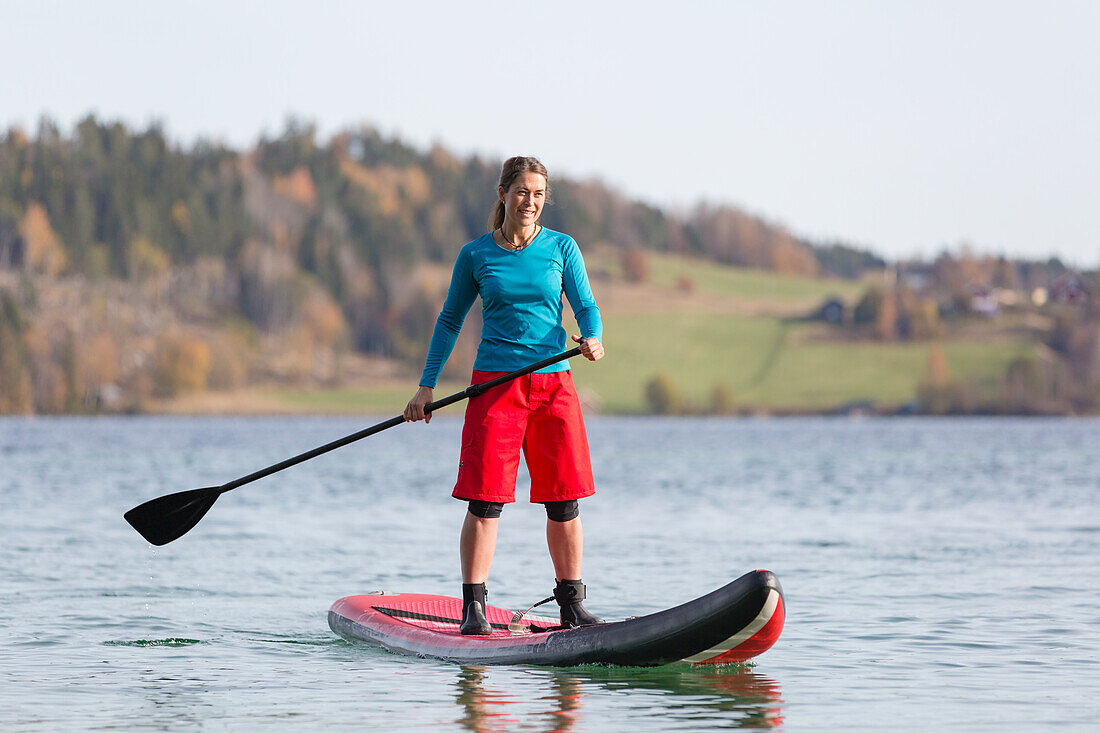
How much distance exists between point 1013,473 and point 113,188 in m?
134

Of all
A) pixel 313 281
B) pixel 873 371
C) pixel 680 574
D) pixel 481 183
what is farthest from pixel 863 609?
pixel 481 183

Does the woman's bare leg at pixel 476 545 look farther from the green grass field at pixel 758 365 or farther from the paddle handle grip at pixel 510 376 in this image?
the green grass field at pixel 758 365

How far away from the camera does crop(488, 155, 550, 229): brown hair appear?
779cm

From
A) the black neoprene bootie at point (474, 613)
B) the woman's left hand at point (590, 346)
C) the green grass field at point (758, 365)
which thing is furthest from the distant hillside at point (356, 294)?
the woman's left hand at point (590, 346)

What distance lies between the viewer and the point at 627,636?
8078 millimetres

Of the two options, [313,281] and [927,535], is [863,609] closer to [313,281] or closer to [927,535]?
[927,535]

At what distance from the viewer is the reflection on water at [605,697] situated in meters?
7.07

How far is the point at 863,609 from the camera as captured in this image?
39.0 ft

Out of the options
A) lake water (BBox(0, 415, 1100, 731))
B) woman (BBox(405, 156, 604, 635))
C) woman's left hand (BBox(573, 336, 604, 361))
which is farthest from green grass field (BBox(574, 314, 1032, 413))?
woman's left hand (BBox(573, 336, 604, 361))

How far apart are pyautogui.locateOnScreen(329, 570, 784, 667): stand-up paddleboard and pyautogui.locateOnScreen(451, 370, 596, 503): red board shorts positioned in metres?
0.87

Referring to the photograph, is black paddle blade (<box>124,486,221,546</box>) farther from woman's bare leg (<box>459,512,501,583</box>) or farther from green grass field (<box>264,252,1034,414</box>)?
green grass field (<box>264,252,1034,414</box>)

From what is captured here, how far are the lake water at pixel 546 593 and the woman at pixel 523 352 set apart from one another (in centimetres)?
112

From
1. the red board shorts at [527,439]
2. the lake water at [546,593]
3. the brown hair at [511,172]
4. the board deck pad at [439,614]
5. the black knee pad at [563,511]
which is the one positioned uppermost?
the brown hair at [511,172]

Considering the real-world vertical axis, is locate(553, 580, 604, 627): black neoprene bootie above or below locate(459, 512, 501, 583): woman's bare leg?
below
